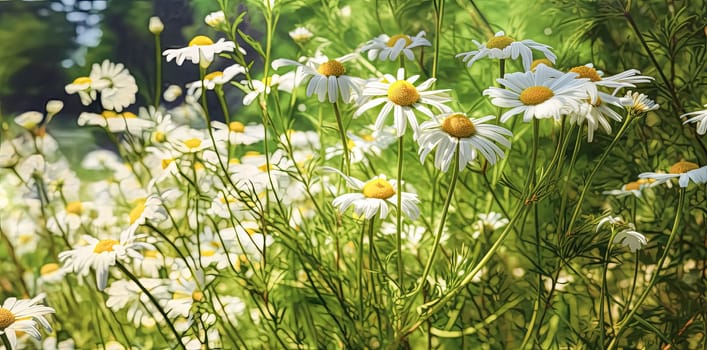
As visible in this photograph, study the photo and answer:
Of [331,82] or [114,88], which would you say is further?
[114,88]

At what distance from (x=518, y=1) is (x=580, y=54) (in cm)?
11

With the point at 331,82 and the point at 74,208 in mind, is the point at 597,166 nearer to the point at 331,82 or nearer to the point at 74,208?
the point at 331,82

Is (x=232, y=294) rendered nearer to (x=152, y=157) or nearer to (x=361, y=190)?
(x=152, y=157)

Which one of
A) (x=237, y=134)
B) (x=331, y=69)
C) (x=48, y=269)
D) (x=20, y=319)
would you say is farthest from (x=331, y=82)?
(x=48, y=269)

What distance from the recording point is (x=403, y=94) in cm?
61

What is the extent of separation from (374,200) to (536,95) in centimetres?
17

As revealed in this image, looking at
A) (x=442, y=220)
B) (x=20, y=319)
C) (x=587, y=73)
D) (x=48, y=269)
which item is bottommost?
(x=48, y=269)

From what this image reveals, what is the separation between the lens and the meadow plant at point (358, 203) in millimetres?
719

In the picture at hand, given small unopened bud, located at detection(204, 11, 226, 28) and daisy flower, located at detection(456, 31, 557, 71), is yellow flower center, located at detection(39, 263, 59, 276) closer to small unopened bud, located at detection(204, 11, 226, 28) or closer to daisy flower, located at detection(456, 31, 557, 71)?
small unopened bud, located at detection(204, 11, 226, 28)

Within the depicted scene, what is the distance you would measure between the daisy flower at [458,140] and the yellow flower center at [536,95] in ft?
0.09

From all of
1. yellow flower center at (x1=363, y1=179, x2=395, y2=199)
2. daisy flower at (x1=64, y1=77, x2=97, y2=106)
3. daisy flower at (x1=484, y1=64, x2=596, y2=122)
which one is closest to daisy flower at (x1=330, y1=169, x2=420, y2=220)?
yellow flower center at (x1=363, y1=179, x2=395, y2=199)

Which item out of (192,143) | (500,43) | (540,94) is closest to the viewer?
(540,94)

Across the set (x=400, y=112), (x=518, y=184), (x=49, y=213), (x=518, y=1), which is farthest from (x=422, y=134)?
(x=49, y=213)

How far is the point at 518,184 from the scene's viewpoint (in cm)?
96
